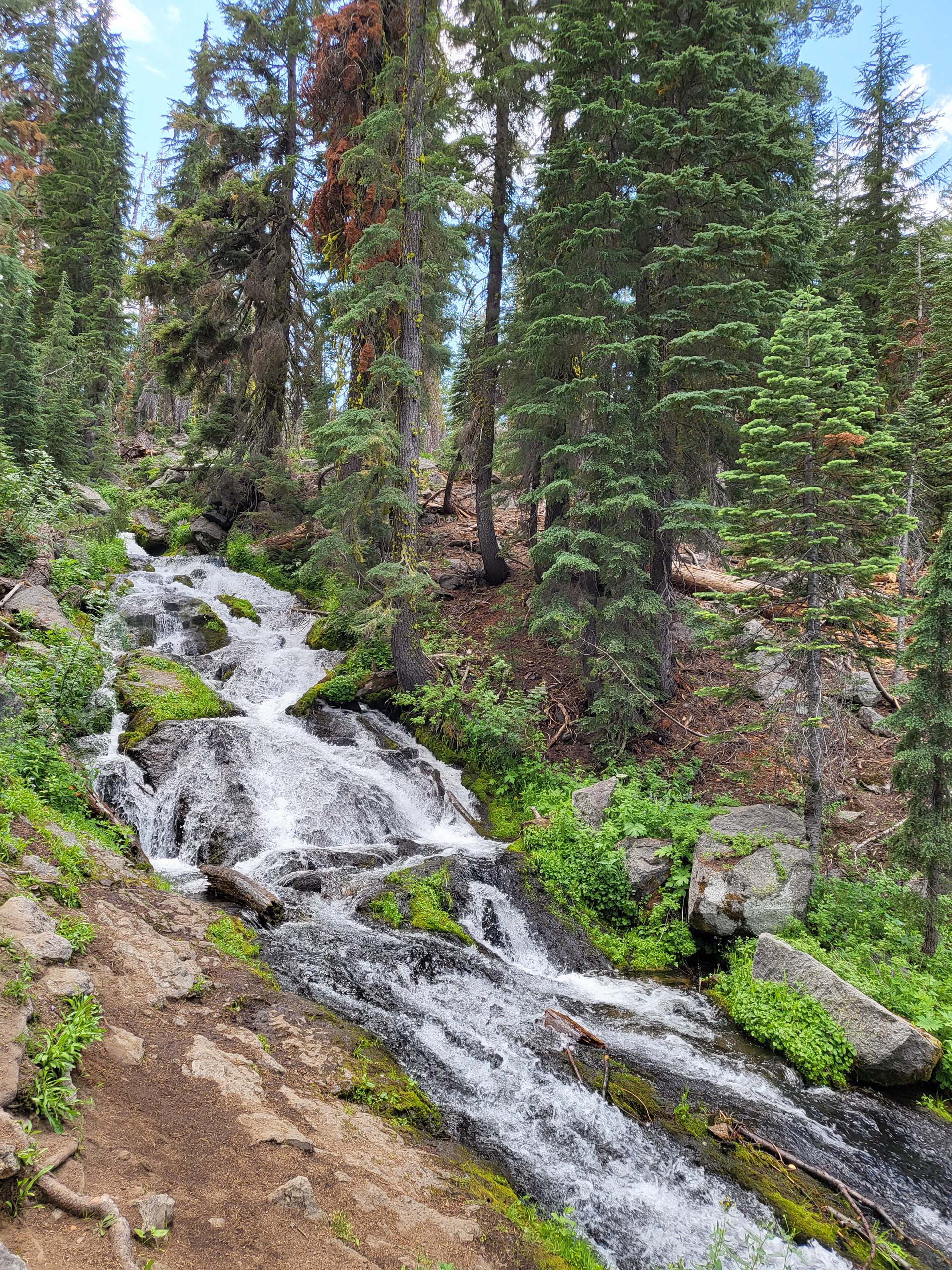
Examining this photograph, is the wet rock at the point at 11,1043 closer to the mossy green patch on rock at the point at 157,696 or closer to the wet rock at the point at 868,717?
the mossy green patch on rock at the point at 157,696

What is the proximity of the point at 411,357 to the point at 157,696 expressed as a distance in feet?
28.2

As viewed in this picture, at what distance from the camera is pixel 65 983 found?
3.97 m

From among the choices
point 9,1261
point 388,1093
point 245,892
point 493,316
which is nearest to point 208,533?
point 493,316

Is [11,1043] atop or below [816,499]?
below

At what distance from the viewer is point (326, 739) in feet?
40.0

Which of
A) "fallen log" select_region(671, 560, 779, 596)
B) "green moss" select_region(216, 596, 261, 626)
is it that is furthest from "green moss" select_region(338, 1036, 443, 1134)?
"green moss" select_region(216, 596, 261, 626)

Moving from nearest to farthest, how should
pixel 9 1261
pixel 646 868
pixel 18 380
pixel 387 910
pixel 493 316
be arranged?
pixel 9 1261 < pixel 387 910 < pixel 646 868 < pixel 493 316 < pixel 18 380

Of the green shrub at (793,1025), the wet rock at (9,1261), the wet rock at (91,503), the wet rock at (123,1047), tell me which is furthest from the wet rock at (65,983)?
the wet rock at (91,503)

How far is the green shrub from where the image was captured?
6301 millimetres

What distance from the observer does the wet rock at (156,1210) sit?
8.83ft

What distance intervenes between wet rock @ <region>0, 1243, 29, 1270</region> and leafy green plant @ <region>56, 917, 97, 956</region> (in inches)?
113

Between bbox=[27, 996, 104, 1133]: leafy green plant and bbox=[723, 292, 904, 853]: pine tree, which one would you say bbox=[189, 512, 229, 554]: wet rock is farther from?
bbox=[27, 996, 104, 1133]: leafy green plant

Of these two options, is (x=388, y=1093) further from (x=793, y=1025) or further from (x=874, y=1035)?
(x=874, y=1035)

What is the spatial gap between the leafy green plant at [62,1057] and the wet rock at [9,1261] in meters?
1.15
